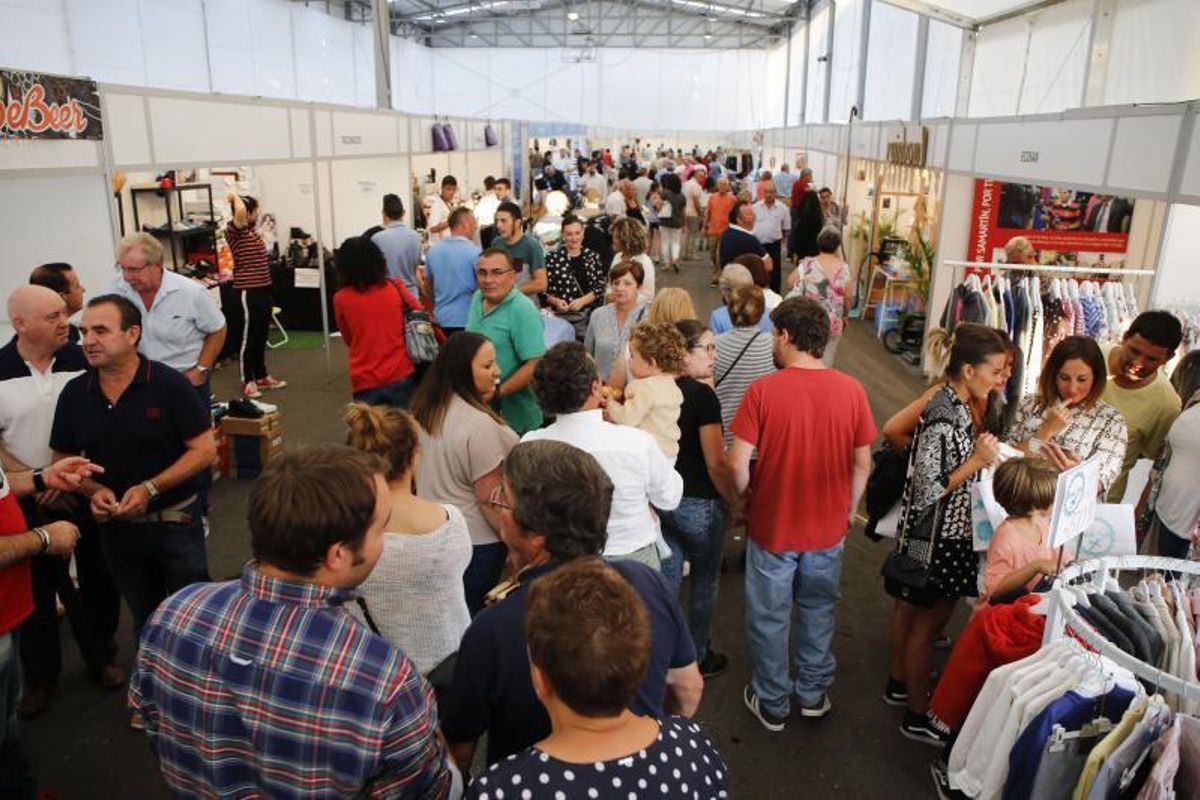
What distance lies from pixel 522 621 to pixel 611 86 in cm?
3203

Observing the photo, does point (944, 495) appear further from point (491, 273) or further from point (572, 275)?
point (572, 275)

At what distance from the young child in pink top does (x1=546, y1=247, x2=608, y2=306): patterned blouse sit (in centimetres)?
345

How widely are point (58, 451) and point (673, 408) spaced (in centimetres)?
201

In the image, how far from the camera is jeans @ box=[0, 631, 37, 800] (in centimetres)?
214

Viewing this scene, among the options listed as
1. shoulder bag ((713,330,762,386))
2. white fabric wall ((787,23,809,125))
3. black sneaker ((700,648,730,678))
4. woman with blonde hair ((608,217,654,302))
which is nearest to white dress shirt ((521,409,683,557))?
black sneaker ((700,648,730,678))

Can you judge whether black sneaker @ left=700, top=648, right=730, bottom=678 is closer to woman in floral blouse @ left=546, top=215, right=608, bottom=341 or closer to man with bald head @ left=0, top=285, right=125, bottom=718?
man with bald head @ left=0, top=285, right=125, bottom=718

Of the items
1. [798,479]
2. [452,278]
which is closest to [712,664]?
[798,479]

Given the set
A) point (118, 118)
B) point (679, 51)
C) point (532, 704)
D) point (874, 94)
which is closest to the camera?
point (532, 704)

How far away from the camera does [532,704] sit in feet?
4.75

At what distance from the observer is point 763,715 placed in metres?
3.04

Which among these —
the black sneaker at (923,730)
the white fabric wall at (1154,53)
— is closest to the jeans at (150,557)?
the black sneaker at (923,730)

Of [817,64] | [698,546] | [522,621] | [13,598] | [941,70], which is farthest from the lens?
[817,64]

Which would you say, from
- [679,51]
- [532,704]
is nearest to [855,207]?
[532,704]

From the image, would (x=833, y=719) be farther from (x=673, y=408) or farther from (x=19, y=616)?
(x=19, y=616)
